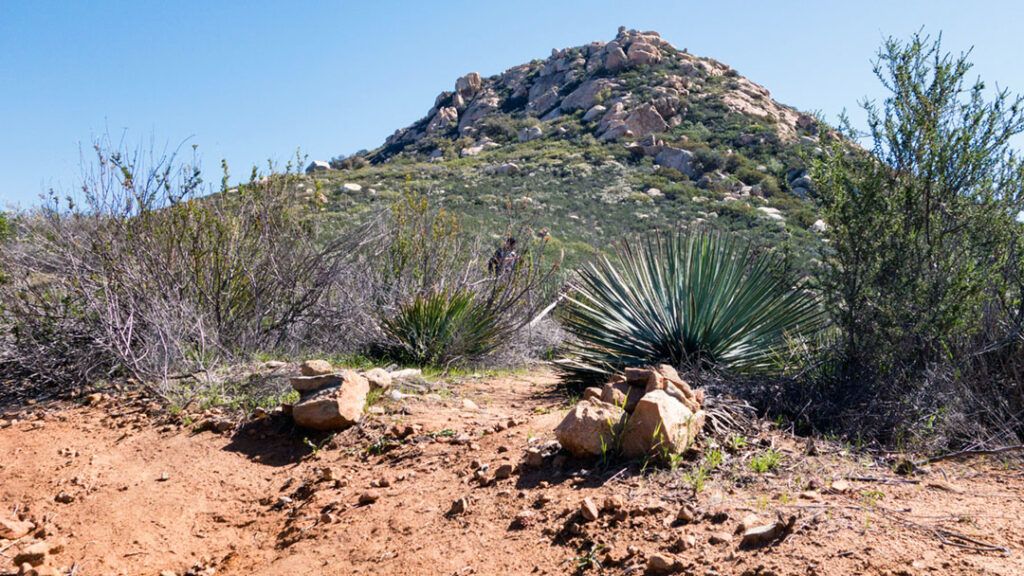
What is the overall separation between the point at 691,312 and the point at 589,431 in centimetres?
238

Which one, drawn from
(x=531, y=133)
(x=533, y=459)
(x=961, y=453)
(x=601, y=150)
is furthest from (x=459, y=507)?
(x=531, y=133)

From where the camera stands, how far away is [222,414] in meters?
4.78

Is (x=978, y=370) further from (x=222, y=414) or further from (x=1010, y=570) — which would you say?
(x=222, y=414)

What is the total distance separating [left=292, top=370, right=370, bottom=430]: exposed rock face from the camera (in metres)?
4.37

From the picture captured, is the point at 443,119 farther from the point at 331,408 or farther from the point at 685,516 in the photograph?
the point at 685,516

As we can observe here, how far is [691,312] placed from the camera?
549 centimetres

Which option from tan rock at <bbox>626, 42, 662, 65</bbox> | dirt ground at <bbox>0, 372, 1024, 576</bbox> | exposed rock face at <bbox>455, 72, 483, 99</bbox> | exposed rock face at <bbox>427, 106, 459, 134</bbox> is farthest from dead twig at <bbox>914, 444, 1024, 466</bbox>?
exposed rock face at <bbox>455, 72, 483, 99</bbox>

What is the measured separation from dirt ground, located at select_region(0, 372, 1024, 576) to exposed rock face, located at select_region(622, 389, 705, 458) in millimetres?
94

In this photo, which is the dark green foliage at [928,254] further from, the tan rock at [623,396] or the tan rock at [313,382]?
Result: the tan rock at [313,382]

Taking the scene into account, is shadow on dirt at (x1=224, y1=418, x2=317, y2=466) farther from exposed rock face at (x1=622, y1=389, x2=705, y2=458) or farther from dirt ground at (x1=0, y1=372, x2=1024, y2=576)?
exposed rock face at (x1=622, y1=389, x2=705, y2=458)

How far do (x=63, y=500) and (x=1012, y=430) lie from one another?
5.33m

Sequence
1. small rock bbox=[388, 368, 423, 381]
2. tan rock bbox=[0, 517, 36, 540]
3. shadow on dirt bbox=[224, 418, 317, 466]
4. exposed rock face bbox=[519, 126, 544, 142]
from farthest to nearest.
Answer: exposed rock face bbox=[519, 126, 544, 142], small rock bbox=[388, 368, 423, 381], shadow on dirt bbox=[224, 418, 317, 466], tan rock bbox=[0, 517, 36, 540]

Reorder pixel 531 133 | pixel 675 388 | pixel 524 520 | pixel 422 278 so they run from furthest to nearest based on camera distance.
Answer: pixel 531 133, pixel 422 278, pixel 675 388, pixel 524 520

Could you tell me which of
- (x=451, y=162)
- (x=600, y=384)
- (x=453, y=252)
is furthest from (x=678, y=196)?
(x=600, y=384)
